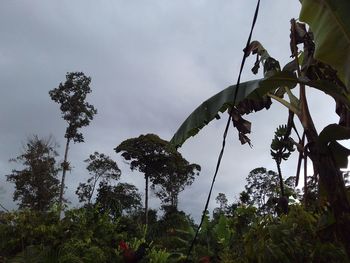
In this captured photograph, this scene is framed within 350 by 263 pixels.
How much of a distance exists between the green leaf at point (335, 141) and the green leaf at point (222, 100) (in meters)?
0.49

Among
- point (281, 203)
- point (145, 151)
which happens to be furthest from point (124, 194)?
point (281, 203)

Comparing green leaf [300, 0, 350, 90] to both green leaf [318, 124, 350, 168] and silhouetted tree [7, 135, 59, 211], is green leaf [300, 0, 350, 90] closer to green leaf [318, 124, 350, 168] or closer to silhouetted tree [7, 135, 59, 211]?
green leaf [318, 124, 350, 168]

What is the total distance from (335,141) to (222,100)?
100 cm

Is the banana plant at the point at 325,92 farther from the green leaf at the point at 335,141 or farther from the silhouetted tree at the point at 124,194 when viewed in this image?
the silhouetted tree at the point at 124,194

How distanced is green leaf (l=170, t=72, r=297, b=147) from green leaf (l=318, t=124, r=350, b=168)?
1.62ft

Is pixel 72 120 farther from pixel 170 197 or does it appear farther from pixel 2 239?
pixel 2 239

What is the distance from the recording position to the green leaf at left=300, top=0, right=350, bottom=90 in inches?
126

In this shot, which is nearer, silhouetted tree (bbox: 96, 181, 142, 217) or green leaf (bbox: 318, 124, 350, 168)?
green leaf (bbox: 318, 124, 350, 168)

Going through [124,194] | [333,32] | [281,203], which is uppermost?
[124,194]

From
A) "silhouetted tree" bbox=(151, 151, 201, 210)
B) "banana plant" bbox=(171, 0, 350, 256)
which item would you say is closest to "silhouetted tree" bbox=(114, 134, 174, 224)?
"silhouetted tree" bbox=(151, 151, 201, 210)


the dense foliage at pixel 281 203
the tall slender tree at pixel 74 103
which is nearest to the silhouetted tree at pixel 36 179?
the tall slender tree at pixel 74 103

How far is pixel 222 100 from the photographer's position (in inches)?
151

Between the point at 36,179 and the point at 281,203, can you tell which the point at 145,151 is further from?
→ the point at 281,203

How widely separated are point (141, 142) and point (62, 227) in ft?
66.2
